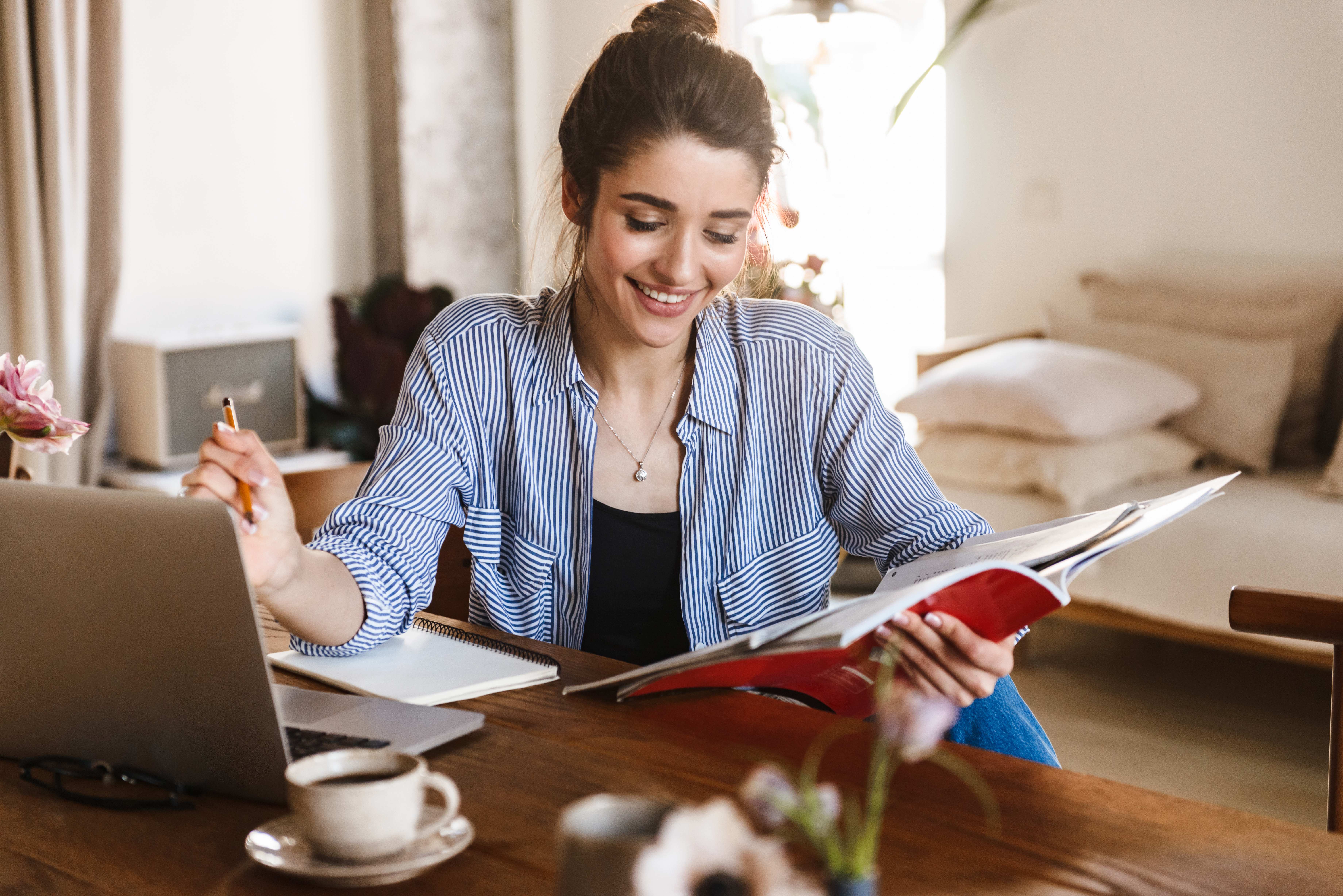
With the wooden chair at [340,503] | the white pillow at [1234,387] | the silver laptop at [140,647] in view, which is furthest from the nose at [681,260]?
the white pillow at [1234,387]

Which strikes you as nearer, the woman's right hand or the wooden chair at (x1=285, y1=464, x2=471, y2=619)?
the woman's right hand

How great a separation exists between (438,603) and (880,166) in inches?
112

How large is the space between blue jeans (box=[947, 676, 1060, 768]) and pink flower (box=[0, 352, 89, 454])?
757 mm

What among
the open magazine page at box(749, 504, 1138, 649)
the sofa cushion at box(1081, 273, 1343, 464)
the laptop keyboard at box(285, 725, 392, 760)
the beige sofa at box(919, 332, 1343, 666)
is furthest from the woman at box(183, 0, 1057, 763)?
the sofa cushion at box(1081, 273, 1343, 464)

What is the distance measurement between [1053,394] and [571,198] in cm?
172

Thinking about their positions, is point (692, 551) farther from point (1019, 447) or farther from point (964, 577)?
point (1019, 447)

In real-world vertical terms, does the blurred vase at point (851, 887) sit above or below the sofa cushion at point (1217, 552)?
above

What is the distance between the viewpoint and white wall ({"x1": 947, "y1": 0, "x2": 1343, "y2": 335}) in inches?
118

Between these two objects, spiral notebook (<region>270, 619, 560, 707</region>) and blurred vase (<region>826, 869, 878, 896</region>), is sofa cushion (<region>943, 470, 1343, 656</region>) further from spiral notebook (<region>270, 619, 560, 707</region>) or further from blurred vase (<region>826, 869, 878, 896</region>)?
blurred vase (<region>826, 869, 878, 896</region>)

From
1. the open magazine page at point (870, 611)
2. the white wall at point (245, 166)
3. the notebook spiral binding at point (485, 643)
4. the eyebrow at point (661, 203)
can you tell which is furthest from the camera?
the white wall at point (245, 166)

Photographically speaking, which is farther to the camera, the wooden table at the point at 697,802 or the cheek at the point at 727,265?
the cheek at the point at 727,265

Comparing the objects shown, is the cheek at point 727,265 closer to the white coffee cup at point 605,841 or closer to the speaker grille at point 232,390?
the white coffee cup at point 605,841

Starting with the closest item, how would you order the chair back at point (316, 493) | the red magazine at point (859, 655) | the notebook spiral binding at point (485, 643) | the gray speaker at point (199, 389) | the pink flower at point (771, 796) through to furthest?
the pink flower at point (771, 796) < the red magazine at point (859, 655) < the notebook spiral binding at point (485, 643) < the chair back at point (316, 493) < the gray speaker at point (199, 389)

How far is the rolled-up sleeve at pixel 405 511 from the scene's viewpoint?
1056mm
